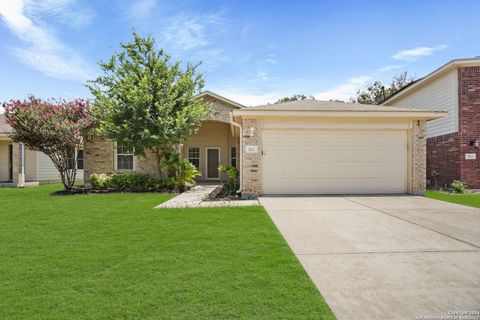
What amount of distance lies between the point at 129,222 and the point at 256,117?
5.46m

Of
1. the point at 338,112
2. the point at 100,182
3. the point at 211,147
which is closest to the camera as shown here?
the point at 338,112

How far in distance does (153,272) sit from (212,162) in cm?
1533

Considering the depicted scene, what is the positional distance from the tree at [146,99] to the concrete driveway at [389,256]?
653 centimetres

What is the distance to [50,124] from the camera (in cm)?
1109

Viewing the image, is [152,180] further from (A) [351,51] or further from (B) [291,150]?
(A) [351,51]

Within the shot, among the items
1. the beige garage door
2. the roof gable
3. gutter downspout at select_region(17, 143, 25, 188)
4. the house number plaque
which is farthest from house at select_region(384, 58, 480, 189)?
gutter downspout at select_region(17, 143, 25, 188)

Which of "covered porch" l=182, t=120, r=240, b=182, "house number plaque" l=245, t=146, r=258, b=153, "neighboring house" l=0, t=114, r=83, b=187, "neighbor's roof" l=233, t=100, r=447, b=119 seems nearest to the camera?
"neighbor's roof" l=233, t=100, r=447, b=119

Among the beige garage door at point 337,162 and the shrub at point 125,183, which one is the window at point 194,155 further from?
the beige garage door at point 337,162

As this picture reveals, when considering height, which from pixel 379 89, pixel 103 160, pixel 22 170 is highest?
pixel 379 89

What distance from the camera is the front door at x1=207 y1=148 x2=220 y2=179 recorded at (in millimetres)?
18594

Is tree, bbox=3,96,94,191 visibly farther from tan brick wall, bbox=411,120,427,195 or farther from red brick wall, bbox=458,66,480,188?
red brick wall, bbox=458,66,480,188

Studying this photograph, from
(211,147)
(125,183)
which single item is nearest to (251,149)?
(125,183)

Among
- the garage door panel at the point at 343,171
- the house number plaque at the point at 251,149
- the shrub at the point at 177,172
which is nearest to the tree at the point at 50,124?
the shrub at the point at 177,172

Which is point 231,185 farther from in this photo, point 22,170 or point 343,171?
point 22,170
